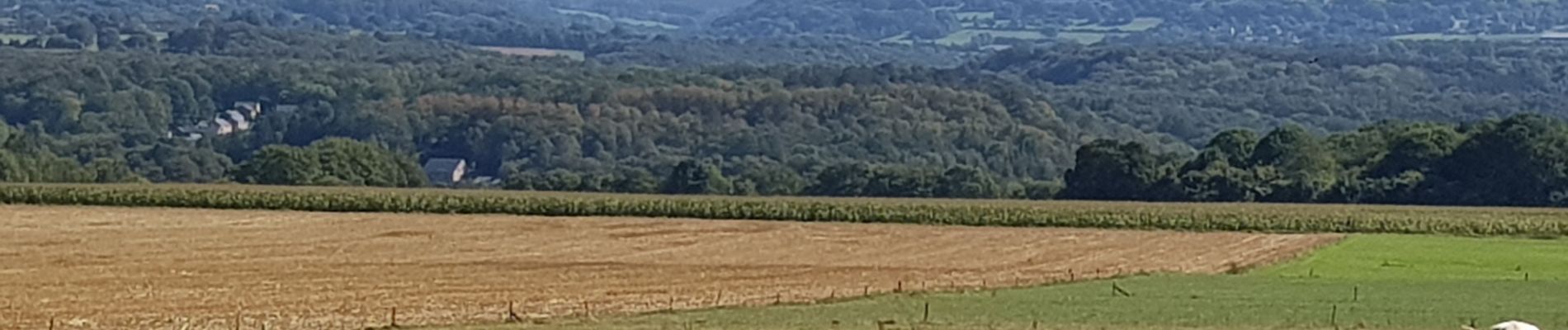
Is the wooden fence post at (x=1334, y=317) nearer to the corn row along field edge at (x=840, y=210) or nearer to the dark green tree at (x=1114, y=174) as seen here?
the corn row along field edge at (x=840, y=210)

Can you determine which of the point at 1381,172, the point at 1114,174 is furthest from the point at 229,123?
the point at 1381,172

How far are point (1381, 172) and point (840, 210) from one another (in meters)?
30.6

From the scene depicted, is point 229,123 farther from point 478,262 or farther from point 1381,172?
point 478,262

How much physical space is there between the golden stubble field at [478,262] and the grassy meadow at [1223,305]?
1573 mm

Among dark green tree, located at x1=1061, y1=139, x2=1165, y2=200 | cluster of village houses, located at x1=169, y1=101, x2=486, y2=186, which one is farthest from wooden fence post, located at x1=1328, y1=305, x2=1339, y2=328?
cluster of village houses, located at x1=169, y1=101, x2=486, y2=186

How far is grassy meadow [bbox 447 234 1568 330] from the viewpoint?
34.8 metres

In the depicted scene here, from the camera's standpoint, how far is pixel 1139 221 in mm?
64125

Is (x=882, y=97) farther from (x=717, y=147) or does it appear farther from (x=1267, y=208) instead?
(x=1267, y=208)

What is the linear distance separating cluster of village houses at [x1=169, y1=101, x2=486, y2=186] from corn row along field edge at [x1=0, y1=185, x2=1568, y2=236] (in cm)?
5261

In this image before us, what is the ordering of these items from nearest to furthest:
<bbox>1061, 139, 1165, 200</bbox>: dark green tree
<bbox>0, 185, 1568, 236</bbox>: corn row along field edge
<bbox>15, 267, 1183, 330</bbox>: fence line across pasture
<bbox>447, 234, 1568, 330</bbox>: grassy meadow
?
1. <bbox>15, 267, 1183, 330</bbox>: fence line across pasture
2. <bbox>447, 234, 1568, 330</bbox>: grassy meadow
3. <bbox>0, 185, 1568, 236</bbox>: corn row along field edge
4. <bbox>1061, 139, 1165, 200</bbox>: dark green tree

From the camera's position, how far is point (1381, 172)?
91188 millimetres

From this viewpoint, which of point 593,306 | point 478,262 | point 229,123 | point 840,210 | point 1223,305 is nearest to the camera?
point 593,306

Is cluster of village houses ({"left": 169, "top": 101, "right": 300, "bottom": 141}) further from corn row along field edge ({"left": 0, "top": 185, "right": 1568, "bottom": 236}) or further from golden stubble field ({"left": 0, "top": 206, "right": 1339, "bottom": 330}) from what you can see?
golden stubble field ({"left": 0, "top": 206, "right": 1339, "bottom": 330})

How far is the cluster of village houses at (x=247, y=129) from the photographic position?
128625mm
